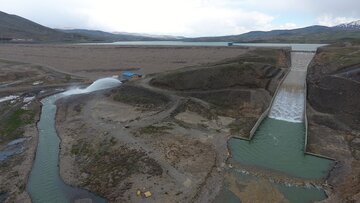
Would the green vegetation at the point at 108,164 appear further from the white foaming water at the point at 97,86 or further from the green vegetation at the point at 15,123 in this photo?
the white foaming water at the point at 97,86

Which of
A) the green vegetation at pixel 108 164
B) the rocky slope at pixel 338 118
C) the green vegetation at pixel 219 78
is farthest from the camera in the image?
the green vegetation at pixel 219 78

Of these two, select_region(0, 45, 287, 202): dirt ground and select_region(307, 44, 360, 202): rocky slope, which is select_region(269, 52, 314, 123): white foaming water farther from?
select_region(0, 45, 287, 202): dirt ground

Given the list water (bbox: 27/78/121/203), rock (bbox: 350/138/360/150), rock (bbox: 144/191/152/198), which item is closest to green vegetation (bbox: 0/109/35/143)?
water (bbox: 27/78/121/203)

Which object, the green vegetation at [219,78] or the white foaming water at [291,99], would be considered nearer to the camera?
the white foaming water at [291,99]

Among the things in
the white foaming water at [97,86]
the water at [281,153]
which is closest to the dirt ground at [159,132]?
the water at [281,153]

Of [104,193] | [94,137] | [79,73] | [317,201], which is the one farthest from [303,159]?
[79,73]

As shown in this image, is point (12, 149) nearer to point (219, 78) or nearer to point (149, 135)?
point (149, 135)

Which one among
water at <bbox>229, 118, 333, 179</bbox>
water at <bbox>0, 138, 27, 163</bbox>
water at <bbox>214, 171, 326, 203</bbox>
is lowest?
water at <bbox>0, 138, 27, 163</bbox>
